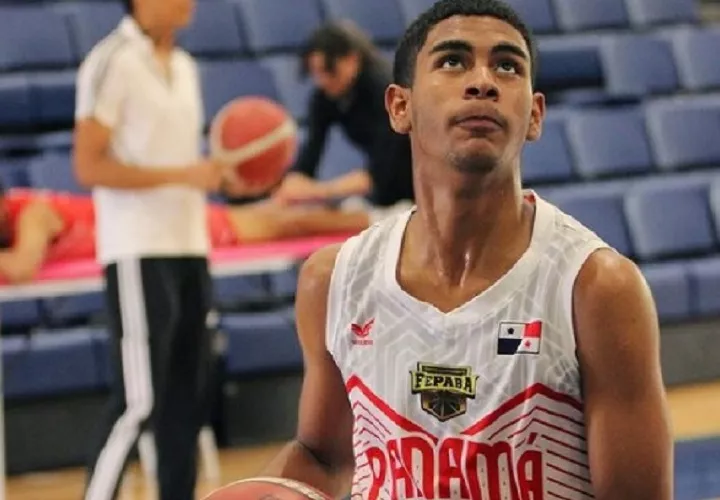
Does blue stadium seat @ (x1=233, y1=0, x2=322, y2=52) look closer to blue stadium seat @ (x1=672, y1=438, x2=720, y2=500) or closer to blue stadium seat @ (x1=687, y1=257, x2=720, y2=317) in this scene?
blue stadium seat @ (x1=687, y1=257, x2=720, y2=317)

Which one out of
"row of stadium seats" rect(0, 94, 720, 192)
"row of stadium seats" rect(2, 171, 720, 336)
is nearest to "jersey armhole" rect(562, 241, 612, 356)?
"row of stadium seats" rect(2, 171, 720, 336)

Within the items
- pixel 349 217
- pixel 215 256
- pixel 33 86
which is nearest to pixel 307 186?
pixel 349 217

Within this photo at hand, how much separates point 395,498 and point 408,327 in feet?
0.65

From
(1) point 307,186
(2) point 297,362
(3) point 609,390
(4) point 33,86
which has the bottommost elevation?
(2) point 297,362

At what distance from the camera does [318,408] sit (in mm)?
1847

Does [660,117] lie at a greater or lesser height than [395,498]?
greater

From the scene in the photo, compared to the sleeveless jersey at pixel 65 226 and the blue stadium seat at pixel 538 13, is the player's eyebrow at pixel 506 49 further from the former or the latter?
the blue stadium seat at pixel 538 13

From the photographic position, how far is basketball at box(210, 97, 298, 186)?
3748 millimetres

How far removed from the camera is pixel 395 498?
1.67m

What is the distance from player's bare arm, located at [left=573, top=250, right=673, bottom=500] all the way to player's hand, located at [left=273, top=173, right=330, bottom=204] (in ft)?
10.4

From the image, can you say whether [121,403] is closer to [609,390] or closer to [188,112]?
[188,112]

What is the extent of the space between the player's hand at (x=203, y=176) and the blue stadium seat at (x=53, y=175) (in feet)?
6.65

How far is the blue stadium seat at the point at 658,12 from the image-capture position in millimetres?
7512

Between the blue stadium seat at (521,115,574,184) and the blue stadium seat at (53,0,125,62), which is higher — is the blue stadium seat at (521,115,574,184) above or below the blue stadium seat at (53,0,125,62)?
below
